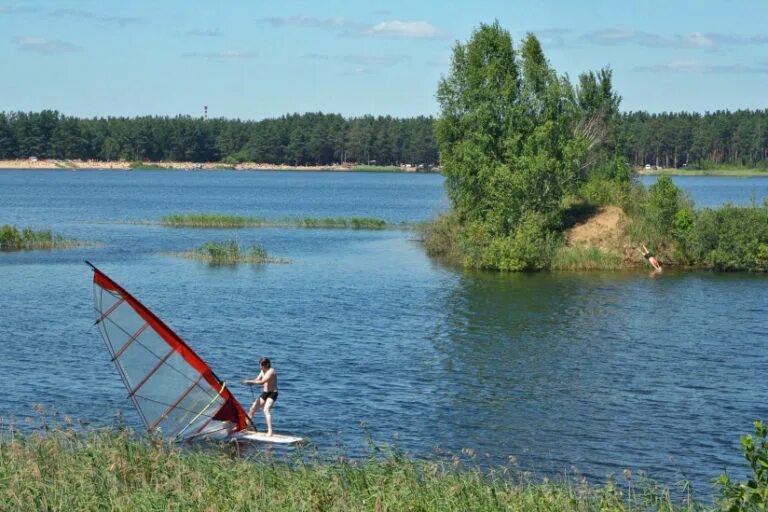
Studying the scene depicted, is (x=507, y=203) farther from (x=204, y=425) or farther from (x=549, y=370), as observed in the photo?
(x=204, y=425)

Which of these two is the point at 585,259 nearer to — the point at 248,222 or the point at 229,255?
the point at 229,255

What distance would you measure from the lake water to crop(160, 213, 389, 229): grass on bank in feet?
42.2

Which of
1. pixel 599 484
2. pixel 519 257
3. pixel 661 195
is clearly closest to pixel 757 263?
pixel 661 195

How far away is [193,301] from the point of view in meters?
46.0

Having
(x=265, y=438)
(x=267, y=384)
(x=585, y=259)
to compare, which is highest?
(x=585, y=259)

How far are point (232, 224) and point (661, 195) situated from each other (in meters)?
36.9

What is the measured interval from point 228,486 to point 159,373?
7251 mm

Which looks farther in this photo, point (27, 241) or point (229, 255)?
point (27, 241)

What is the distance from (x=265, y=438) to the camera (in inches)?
958

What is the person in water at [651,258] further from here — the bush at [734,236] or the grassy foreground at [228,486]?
the grassy foreground at [228,486]

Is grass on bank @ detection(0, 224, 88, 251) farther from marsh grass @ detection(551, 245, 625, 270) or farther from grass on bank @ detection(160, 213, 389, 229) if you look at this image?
marsh grass @ detection(551, 245, 625, 270)

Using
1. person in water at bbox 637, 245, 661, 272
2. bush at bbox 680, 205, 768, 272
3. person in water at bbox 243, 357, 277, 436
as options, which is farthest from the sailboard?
bush at bbox 680, 205, 768, 272

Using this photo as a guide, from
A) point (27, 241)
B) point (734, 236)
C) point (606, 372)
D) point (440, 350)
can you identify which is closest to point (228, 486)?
point (606, 372)

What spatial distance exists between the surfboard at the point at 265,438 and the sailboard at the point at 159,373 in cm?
2
